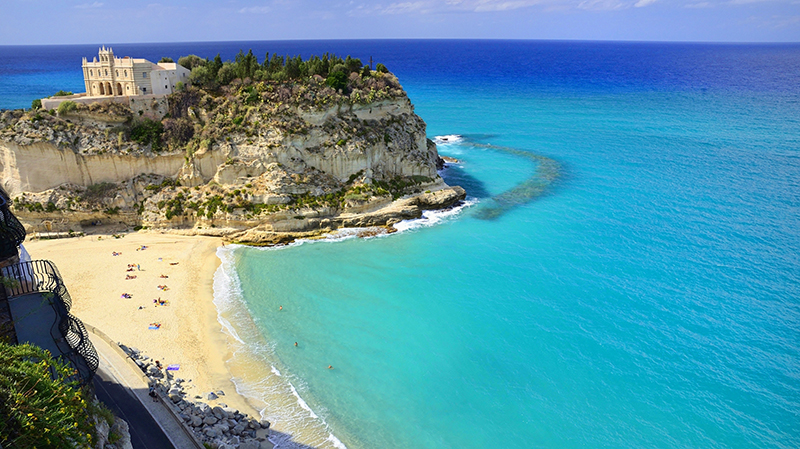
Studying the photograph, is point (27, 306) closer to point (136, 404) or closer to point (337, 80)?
point (136, 404)

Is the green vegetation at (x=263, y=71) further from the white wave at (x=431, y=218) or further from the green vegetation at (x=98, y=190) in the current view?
the white wave at (x=431, y=218)

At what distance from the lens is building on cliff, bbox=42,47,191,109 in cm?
4797

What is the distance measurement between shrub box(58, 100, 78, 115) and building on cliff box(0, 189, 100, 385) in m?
33.2

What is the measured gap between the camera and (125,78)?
48.9 meters

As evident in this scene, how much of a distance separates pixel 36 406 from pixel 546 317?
29061 millimetres

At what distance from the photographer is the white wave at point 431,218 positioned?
159 feet

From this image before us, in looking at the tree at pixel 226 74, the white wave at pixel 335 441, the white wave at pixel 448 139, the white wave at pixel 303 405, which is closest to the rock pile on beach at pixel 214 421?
the white wave at pixel 303 405

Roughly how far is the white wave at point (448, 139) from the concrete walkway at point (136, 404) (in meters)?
61.0

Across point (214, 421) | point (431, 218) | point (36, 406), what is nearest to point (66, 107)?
point (431, 218)

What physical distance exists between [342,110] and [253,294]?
23269 millimetres

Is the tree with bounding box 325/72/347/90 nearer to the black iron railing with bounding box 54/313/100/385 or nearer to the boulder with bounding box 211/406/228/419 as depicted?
the boulder with bounding box 211/406/228/419

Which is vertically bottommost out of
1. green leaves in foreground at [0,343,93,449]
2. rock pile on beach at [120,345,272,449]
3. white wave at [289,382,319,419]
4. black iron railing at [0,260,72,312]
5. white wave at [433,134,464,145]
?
white wave at [289,382,319,419]

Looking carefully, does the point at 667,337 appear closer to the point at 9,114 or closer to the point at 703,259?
the point at 703,259

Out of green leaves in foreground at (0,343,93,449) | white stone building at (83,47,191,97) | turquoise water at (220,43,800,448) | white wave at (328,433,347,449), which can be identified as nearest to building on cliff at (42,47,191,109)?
white stone building at (83,47,191,97)
